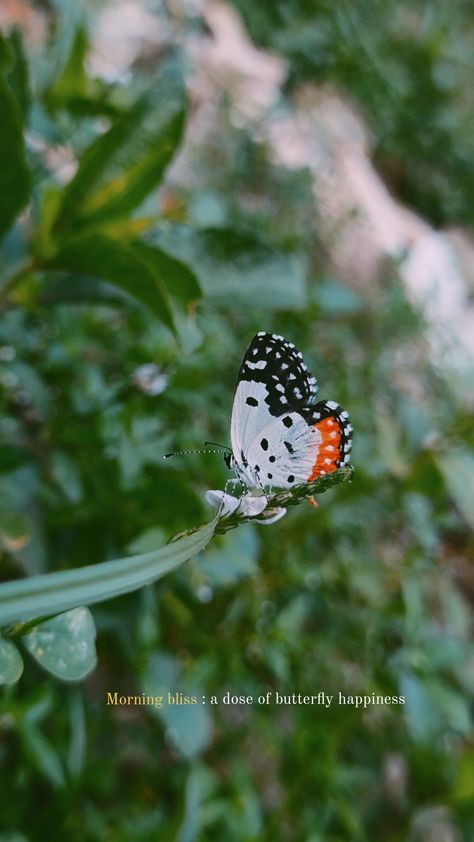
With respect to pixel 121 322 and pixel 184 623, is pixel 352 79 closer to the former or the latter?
pixel 121 322

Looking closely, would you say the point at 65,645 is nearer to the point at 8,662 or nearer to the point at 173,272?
Answer: the point at 8,662

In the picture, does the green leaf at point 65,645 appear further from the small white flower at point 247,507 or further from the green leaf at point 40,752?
the green leaf at point 40,752

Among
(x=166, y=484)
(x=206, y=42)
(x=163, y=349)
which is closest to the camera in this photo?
(x=166, y=484)

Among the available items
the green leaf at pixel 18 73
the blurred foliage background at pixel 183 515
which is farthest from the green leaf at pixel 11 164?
the green leaf at pixel 18 73

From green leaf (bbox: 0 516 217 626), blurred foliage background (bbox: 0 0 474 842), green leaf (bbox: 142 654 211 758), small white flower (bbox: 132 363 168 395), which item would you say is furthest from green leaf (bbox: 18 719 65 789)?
green leaf (bbox: 0 516 217 626)

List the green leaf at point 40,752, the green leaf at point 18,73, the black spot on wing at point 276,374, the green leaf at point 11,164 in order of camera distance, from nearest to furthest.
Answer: the black spot on wing at point 276,374, the green leaf at point 11,164, the green leaf at point 18,73, the green leaf at point 40,752

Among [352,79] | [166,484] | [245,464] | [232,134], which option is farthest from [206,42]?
[245,464]
